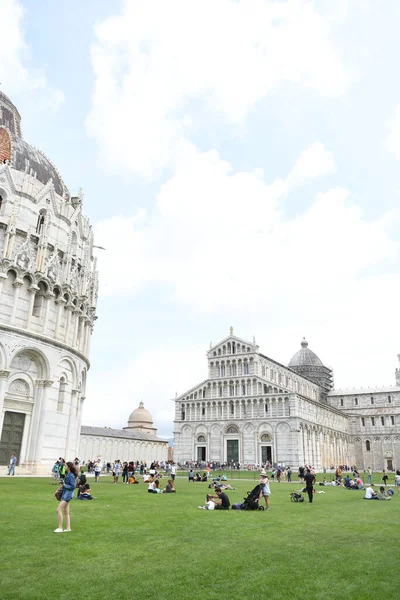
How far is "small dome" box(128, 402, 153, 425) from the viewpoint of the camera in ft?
302

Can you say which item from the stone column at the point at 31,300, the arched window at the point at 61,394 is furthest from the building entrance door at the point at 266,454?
the stone column at the point at 31,300

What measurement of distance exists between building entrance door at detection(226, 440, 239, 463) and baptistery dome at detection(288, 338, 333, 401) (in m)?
34.3

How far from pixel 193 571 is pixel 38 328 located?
2684 centimetres

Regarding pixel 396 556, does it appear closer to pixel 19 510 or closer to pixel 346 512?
pixel 346 512

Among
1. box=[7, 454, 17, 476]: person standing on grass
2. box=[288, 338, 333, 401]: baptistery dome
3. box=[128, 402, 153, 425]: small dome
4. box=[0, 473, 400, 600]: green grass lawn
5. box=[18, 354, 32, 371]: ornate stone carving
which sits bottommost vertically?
box=[0, 473, 400, 600]: green grass lawn

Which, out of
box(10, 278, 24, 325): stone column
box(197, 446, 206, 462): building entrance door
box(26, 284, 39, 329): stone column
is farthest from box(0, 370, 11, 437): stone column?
box(197, 446, 206, 462): building entrance door

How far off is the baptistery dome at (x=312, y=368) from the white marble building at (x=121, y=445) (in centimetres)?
3676

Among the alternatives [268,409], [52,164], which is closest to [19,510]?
[52,164]

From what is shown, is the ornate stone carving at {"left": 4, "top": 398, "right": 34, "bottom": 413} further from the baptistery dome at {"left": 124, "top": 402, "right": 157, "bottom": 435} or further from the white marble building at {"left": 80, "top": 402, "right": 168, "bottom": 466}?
the baptistery dome at {"left": 124, "top": 402, "right": 157, "bottom": 435}

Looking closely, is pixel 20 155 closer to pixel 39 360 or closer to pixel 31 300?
pixel 31 300

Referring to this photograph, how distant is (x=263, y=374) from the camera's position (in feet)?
249

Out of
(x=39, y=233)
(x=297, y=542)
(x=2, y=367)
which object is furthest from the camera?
(x=39, y=233)

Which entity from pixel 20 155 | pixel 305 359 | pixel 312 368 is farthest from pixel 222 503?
pixel 305 359

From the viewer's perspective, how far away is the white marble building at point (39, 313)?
97.9 ft
